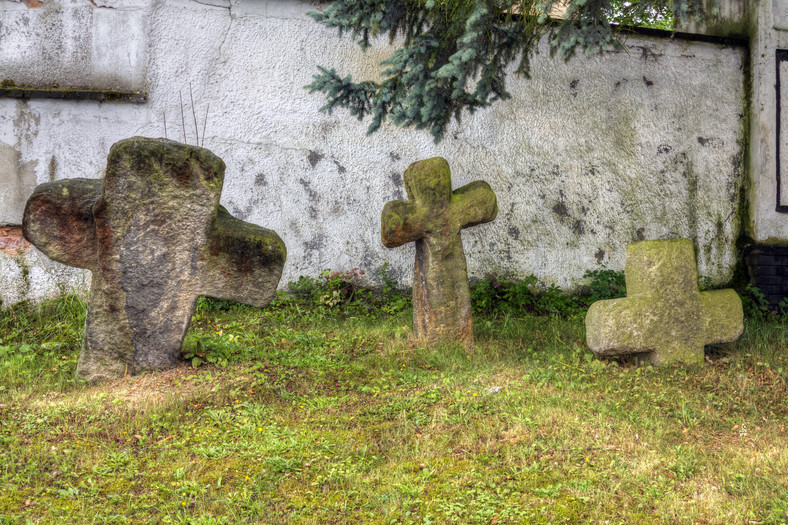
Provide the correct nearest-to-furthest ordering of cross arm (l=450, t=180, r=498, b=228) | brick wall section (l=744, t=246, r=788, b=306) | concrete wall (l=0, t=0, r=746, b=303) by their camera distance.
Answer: cross arm (l=450, t=180, r=498, b=228) → concrete wall (l=0, t=0, r=746, b=303) → brick wall section (l=744, t=246, r=788, b=306)

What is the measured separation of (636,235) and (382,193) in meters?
3.07

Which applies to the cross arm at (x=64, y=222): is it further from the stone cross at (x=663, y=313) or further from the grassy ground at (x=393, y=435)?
the stone cross at (x=663, y=313)

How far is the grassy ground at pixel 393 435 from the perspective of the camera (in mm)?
3020

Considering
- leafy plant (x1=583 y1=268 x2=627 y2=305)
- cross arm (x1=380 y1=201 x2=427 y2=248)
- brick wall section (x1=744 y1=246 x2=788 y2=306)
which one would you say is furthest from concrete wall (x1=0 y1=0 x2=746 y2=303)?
cross arm (x1=380 y1=201 x2=427 y2=248)

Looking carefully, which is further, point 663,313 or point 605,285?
point 605,285

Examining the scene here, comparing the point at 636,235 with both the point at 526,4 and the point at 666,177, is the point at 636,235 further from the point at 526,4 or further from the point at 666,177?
the point at 526,4

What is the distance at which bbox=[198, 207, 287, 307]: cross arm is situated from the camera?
4547 millimetres

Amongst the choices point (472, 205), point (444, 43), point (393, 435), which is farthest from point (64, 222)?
point (444, 43)

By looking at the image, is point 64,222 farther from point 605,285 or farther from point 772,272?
point 772,272

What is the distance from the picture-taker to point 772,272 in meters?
7.65

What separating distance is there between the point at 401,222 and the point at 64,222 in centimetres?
239

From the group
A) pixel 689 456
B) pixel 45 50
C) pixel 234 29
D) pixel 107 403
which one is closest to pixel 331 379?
pixel 107 403

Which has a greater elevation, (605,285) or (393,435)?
(605,285)

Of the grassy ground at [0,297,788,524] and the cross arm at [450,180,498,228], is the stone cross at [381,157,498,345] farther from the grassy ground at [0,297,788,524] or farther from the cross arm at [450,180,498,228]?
the grassy ground at [0,297,788,524]
